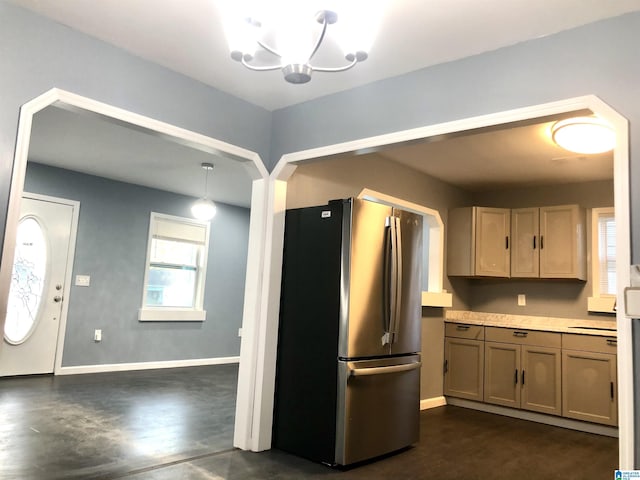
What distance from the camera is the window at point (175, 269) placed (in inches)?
260

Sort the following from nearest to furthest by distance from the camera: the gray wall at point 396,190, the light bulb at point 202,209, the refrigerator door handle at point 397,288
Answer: the refrigerator door handle at point 397,288 < the gray wall at point 396,190 < the light bulb at point 202,209

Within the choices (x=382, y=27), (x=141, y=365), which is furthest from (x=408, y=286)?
(x=141, y=365)

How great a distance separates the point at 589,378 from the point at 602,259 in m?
1.32

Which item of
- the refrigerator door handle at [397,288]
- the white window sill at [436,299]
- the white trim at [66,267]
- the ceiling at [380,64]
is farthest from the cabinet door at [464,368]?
the white trim at [66,267]

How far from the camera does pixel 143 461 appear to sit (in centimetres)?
297

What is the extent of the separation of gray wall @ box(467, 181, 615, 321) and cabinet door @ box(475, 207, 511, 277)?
0.37 metres

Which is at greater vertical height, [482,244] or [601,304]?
[482,244]

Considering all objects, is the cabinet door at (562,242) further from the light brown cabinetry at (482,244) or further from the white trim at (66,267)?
the white trim at (66,267)

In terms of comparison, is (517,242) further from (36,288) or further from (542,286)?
(36,288)

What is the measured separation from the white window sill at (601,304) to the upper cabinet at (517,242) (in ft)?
0.86

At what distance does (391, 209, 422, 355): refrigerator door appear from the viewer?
11.1 ft

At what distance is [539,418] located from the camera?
4582 mm

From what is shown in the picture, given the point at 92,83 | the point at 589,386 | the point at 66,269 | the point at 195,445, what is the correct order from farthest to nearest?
1. the point at 66,269
2. the point at 589,386
3. the point at 195,445
4. the point at 92,83

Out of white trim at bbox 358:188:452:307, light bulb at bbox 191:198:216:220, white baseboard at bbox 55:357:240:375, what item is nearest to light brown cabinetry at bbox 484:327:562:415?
white trim at bbox 358:188:452:307
